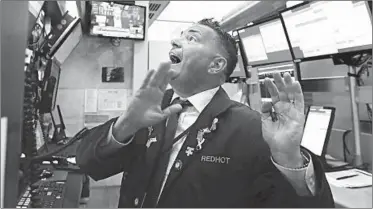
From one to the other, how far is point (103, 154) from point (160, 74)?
0.21 m

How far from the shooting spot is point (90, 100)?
2.28ft

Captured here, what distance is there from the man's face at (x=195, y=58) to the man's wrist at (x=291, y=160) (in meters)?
0.23

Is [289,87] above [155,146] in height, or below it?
above

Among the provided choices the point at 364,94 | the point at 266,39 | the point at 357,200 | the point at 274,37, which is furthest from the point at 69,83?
the point at 266,39

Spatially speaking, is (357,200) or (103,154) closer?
(103,154)

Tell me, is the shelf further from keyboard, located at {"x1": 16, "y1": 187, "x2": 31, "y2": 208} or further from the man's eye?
keyboard, located at {"x1": 16, "y1": 187, "x2": 31, "y2": 208}

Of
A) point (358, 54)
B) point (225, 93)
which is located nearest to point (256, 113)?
point (225, 93)

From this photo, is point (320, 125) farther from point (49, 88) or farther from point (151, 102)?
point (49, 88)

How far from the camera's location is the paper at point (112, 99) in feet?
2.29

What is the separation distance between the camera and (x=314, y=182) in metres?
0.62

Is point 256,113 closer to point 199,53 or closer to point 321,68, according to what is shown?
point 199,53

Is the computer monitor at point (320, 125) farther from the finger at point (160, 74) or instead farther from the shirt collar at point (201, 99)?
the finger at point (160, 74)

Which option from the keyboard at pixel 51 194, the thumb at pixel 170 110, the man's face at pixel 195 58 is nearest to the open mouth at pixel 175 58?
the man's face at pixel 195 58

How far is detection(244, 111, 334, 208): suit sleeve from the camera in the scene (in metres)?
0.63
